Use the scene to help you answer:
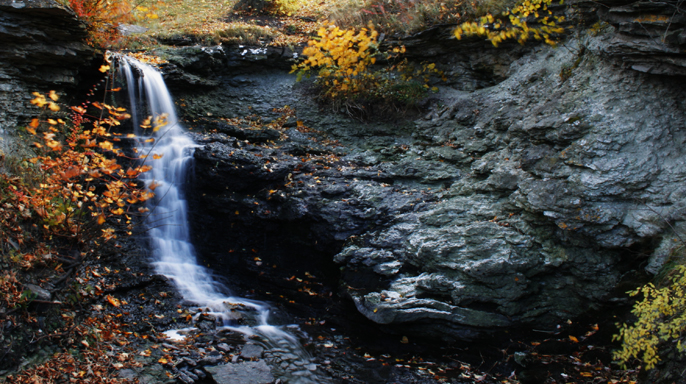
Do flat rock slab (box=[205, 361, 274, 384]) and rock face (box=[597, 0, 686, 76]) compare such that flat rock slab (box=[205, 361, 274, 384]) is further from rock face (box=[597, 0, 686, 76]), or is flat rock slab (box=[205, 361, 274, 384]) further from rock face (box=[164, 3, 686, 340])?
rock face (box=[597, 0, 686, 76])

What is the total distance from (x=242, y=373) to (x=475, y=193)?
162 inches

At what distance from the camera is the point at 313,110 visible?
8.66m

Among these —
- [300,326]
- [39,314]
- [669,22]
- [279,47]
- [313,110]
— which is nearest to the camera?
[669,22]

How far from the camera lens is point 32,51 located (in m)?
5.96

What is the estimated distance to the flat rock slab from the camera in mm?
4148

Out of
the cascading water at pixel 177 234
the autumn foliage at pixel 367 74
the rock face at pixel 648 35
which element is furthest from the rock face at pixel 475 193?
the autumn foliage at pixel 367 74

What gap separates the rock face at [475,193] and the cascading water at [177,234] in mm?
357

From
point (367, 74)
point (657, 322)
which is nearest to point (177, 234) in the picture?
point (367, 74)

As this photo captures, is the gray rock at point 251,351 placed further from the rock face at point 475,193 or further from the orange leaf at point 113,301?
the orange leaf at point 113,301

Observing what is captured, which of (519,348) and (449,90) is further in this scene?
(449,90)

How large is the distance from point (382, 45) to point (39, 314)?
7.44m

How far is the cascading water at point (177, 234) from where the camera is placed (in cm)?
498

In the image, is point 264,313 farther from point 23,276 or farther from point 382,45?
point 382,45

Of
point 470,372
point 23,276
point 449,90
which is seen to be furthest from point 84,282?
point 449,90
